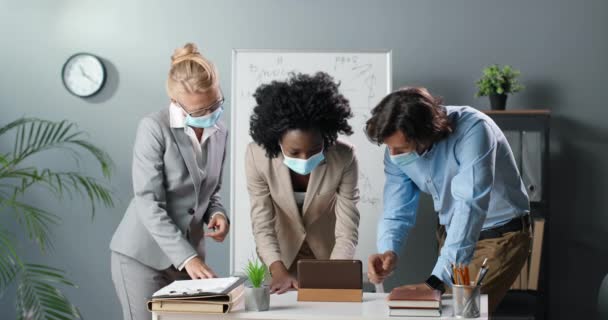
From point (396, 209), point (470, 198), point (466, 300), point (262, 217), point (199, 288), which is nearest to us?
point (466, 300)

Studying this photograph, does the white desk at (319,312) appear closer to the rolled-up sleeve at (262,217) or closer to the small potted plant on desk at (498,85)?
the rolled-up sleeve at (262,217)

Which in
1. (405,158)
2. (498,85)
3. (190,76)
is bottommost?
(405,158)

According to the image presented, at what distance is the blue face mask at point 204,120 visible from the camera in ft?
8.71

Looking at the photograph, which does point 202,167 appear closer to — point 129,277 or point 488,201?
Result: point 129,277

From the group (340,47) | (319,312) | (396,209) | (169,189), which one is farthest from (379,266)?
(340,47)

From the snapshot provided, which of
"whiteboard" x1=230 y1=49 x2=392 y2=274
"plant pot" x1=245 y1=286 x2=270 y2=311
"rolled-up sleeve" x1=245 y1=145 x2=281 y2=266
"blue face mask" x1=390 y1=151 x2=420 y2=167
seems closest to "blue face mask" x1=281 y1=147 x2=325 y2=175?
"rolled-up sleeve" x1=245 y1=145 x2=281 y2=266

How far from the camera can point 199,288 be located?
2301 mm

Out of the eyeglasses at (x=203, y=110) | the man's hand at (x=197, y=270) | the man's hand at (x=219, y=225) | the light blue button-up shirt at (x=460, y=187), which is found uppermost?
the eyeglasses at (x=203, y=110)

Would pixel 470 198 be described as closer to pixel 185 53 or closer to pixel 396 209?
pixel 396 209

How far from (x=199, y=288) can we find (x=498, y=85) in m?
2.32

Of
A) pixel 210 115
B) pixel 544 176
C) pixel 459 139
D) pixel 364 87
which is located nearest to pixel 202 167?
pixel 210 115

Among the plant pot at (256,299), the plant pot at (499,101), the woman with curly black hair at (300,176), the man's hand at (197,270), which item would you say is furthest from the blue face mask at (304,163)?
the plant pot at (499,101)

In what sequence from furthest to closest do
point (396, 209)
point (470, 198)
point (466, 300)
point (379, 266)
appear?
point (396, 209)
point (379, 266)
point (470, 198)
point (466, 300)

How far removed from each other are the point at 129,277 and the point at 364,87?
6.22ft
